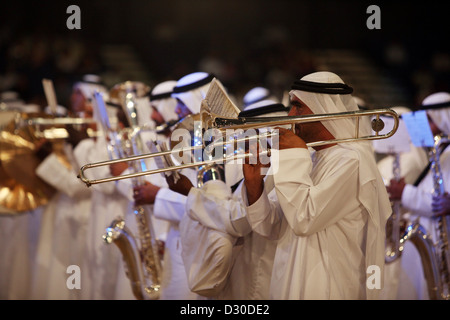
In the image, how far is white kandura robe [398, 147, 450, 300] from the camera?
14.1ft

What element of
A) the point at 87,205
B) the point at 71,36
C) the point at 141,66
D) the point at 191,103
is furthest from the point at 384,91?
the point at 191,103

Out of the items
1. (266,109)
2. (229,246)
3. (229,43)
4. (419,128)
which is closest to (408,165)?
(419,128)

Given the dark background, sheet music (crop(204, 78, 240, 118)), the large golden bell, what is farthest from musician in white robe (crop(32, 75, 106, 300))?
the dark background

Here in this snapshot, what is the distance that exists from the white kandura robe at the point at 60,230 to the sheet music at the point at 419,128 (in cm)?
328

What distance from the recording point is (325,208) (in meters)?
2.87

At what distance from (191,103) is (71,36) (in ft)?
30.0

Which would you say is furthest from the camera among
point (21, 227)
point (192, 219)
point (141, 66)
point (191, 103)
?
point (141, 66)

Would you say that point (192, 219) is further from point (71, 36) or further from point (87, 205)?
point (71, 36)

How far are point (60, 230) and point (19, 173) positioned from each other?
33.2 inches

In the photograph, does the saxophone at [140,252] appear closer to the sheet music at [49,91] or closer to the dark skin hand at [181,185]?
the dark skin hand at [181,185]

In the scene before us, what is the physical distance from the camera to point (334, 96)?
3072 millimetres

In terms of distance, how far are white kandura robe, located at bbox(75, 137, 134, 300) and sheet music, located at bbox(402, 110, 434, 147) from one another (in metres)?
2.62

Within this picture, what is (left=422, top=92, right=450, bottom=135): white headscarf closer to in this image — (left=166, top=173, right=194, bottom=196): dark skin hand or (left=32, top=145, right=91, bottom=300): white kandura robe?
(left=166, top=173, right=194, bottom=196): dark skin hand

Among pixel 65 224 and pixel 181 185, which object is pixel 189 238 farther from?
pixel 65 224
